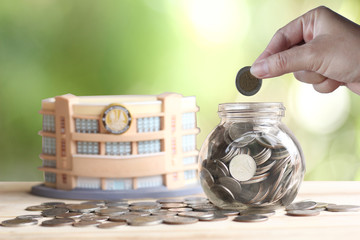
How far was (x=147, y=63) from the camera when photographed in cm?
229

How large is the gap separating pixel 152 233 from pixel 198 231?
0.28 ft

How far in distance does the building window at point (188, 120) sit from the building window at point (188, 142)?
0.03 metres

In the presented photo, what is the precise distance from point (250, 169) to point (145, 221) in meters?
0.23

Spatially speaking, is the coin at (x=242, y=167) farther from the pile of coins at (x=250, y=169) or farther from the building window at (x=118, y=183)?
the building window at (x=118, y=183)

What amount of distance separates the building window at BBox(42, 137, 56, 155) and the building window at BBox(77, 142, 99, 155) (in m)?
0.09

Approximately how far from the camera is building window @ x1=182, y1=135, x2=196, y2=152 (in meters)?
1.41

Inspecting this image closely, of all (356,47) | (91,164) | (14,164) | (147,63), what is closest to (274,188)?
(356,47)

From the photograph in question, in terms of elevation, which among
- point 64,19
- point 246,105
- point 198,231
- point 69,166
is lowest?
point 198,231

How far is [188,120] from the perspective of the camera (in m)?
1.42

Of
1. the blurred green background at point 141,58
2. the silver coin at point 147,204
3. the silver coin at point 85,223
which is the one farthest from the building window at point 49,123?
the blurred green background at point 141,58

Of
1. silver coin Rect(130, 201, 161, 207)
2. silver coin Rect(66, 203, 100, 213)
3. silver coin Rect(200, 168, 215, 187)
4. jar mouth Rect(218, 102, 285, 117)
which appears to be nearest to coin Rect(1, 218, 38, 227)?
silver coin Rect(66, 203, 100, 213)

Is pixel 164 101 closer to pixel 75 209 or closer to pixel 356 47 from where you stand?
pixel 75 209

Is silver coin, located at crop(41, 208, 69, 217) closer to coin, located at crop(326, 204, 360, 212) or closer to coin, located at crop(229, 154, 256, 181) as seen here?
coin, located at crop(229, 154, 256, 181)

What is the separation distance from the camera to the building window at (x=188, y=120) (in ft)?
4.62
